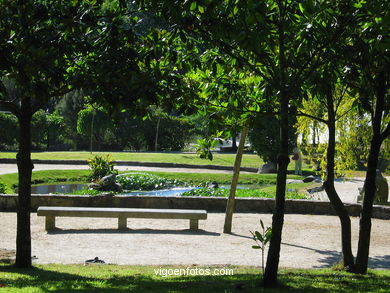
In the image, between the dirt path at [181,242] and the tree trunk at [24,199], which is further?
the dirt path at [181,242]

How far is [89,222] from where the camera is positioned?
43.2ft

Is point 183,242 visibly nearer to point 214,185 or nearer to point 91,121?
point 214,185

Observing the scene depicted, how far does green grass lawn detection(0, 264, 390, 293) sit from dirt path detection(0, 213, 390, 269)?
977 millimetres

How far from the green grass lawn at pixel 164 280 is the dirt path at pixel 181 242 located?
98cm

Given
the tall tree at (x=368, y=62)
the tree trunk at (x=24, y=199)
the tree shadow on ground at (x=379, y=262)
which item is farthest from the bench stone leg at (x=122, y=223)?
the tall tree at (x=368, y=62)

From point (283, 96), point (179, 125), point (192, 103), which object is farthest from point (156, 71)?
point (179, 125)

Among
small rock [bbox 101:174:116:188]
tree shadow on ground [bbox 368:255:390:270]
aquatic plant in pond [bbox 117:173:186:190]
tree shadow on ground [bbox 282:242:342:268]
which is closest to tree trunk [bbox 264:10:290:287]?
tree shadow on ground [bbox 282:242:342:268]

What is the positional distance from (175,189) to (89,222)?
855 centimetres

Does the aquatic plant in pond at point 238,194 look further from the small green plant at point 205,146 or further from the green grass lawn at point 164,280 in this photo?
the small green plant at point 205,146

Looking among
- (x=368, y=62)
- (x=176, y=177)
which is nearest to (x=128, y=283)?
(x=368, y=62)

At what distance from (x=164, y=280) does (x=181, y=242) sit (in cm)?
386

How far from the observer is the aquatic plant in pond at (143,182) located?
68.7ft

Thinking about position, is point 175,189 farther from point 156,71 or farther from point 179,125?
point 179,125

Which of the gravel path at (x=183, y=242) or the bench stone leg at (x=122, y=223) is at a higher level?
the bench stone leg at (x=122, y=223)
